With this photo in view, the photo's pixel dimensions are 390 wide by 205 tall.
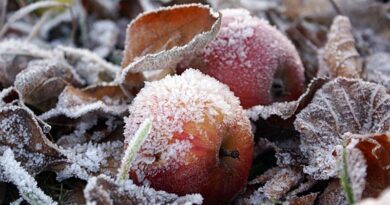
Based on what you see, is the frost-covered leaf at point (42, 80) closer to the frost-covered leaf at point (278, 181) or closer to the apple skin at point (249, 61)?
the apple skin at point (249, 61)

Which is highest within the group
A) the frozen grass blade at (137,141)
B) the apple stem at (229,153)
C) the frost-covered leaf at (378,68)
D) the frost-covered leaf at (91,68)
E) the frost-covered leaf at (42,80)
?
the frozen grass blade at (137,141)

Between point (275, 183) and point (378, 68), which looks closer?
point (275, 183)

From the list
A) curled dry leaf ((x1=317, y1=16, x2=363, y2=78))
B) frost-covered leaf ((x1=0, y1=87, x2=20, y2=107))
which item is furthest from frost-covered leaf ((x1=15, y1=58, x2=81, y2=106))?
curled dry leaf ((x1=317, y1=16, x2=363, y2=78))

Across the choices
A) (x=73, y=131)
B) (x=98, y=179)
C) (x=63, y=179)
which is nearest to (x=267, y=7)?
(x=73, y=131)

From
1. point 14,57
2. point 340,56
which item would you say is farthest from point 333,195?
point 14,57

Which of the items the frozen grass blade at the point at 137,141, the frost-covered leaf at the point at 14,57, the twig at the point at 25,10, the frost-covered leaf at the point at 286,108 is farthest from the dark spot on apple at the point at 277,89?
the twig at the point at 25,10

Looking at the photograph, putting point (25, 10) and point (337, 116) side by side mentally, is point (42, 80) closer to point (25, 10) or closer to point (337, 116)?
point (25, 10)

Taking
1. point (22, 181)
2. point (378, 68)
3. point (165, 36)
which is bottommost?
point (378, 68)

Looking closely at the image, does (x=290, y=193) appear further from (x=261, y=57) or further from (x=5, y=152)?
(x=5, y=152)
